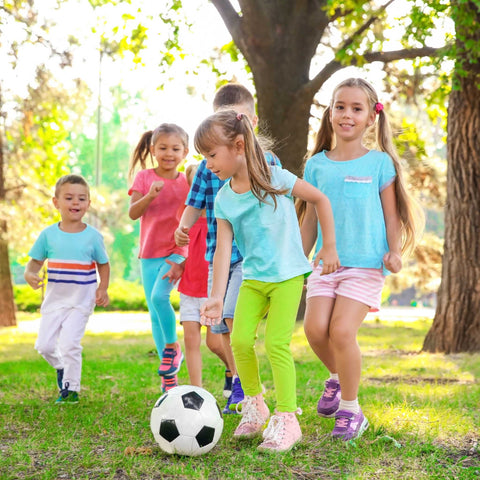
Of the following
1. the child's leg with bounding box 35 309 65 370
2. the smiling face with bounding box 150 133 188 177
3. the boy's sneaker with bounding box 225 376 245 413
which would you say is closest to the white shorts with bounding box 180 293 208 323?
the boy's sneaker with bounding box 225 376 245 413

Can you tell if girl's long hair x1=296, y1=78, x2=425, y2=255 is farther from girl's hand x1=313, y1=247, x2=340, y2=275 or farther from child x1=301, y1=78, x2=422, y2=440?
girl's hand x1=313, y1=247, x2=340, y2=275

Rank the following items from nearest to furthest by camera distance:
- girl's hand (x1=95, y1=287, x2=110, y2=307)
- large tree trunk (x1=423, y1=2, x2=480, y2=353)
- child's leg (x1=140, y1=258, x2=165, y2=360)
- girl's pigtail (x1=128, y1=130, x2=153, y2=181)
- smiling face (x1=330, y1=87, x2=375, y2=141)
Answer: smiling face (x1=330, y1=87, x2=375, y2=141)
girl's hand (x1=95, y1=287, x2=110, y2=307)
child's leg (x1=140, y1=258, x2=165, y2=360)
girl's pigtail (x1=128, y1=130, x2=153, y2=181)
large tree trunk (x1=423, y1=2, x2=480, y2=353)

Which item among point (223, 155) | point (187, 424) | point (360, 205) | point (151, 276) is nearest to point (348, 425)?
point (187, 424)

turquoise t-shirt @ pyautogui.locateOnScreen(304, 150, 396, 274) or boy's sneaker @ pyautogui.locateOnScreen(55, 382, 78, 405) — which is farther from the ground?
turquoise t-shirt @ pyautogui.locateOnScreen(304, 150, 396, 274)

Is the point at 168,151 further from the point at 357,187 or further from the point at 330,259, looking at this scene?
the point at 330,259

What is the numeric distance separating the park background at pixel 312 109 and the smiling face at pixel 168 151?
5.47 ft

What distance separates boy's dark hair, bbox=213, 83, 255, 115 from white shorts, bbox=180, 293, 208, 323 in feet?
4.49

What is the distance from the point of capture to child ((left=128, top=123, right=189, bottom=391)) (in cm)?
520

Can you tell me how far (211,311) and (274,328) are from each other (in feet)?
1.19

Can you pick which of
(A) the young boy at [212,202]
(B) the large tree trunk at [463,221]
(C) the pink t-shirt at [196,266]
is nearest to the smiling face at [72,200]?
(C) the pink t-shirt at [196,266]

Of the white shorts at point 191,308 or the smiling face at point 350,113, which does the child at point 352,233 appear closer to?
the smiling face at point 350,113

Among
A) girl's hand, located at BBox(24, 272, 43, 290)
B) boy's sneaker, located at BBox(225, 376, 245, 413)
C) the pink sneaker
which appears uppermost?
girl's hand, located at BBox(24, 272, 43, 290)

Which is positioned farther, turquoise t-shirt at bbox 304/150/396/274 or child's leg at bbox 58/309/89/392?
child's leg at bbox 58/309/89/392

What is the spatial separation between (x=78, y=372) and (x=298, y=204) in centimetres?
219
